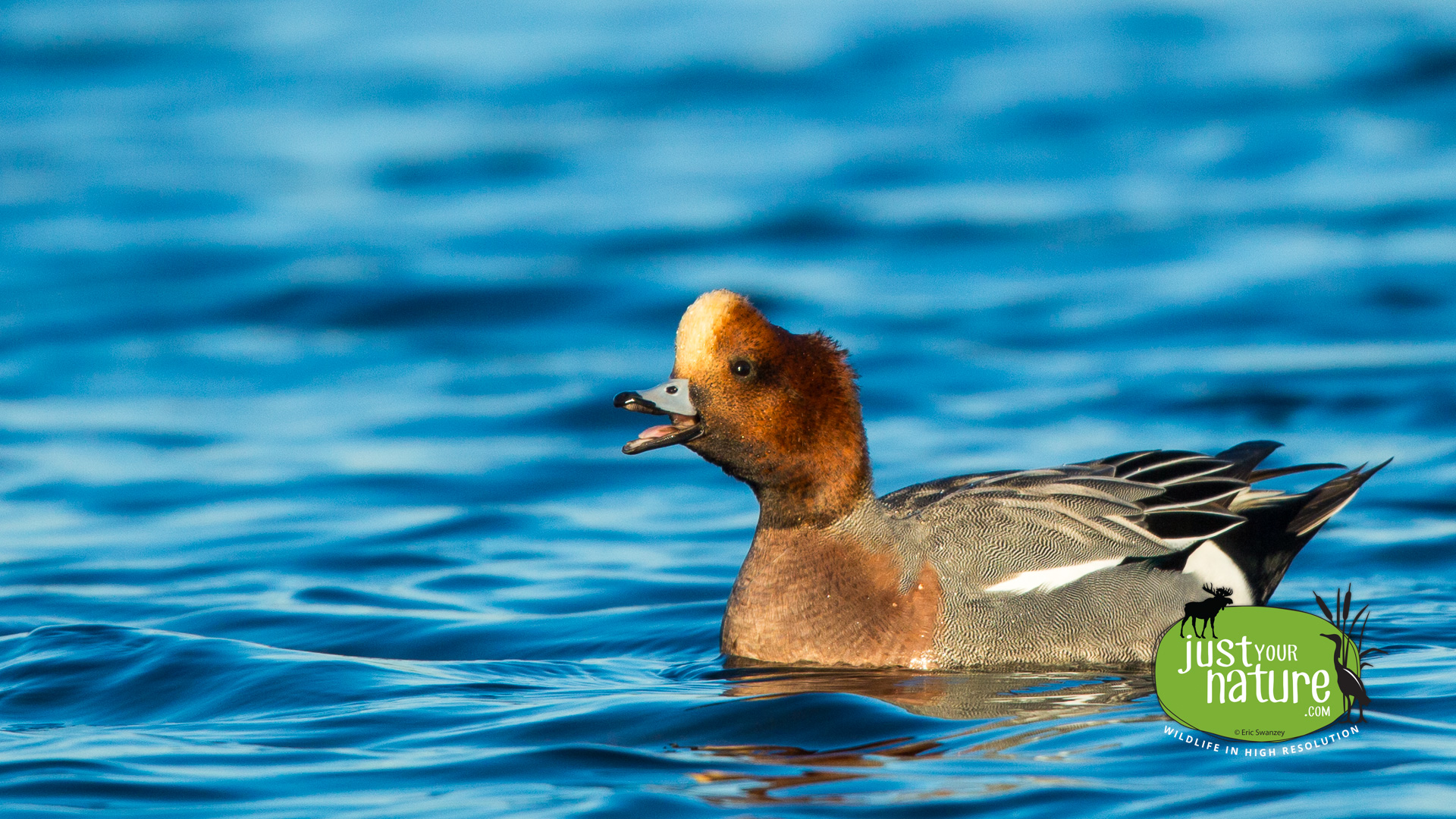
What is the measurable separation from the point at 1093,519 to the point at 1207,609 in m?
0.51

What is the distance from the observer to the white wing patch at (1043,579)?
6.41 m

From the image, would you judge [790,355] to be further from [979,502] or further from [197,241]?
[197,241]

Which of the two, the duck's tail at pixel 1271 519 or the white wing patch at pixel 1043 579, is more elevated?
the duck's tail at pixel 1271 519

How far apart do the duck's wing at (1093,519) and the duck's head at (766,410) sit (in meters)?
0.39

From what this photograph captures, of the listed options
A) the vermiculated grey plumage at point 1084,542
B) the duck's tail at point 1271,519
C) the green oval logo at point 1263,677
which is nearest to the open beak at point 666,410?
the vermiculated grey plumage at point 1084,542

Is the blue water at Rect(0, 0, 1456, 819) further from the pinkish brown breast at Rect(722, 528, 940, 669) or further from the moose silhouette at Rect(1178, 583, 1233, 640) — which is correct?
the moose silhouette at Rect(1178, 583, 1233, 640)

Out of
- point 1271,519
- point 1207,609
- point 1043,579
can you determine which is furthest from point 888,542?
point 1271,519

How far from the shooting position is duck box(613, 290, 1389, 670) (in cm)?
633

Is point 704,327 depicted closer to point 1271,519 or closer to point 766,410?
point 766,410

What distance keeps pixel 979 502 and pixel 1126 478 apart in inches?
23.6

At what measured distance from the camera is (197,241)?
1680 centimetres

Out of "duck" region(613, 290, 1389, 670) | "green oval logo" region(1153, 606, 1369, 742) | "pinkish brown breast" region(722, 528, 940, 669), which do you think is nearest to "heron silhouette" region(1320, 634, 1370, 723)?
"green oval logo" region(1153, 606, 1369, 742)

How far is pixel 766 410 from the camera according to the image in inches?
250

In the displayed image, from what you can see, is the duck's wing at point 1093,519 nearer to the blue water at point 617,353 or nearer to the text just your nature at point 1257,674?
the blue water at point 617,353
